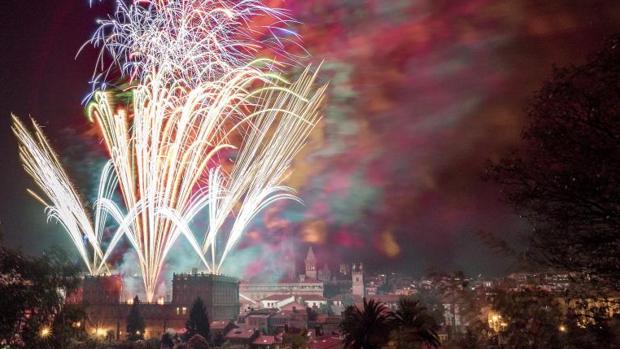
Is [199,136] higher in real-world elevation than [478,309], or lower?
higher

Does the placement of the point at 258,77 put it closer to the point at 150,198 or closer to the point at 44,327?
the point at 150,198

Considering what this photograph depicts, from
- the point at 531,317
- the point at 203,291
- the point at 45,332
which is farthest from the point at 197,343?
the point at 531,317

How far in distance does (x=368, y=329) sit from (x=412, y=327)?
2298mm

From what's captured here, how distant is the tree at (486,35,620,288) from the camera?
22.7 feet

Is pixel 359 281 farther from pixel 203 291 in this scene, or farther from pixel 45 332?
pixel 45 332

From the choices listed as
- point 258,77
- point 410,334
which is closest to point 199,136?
point 258,77

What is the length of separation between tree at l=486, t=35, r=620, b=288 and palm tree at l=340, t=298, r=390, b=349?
9308mm

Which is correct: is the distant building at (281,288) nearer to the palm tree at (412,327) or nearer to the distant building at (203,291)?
the distant building at (203,291)

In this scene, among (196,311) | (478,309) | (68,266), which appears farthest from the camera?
(196,311)

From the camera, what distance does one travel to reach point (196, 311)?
2115 inches

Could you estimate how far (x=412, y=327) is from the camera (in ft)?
49.1

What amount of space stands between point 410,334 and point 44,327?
10472mm

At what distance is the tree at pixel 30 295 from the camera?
13266 mm

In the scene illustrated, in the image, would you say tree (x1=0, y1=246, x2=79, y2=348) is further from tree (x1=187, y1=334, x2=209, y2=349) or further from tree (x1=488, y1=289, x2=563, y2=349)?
tree (x1=187, y1=334, x2=209, y2=349)
